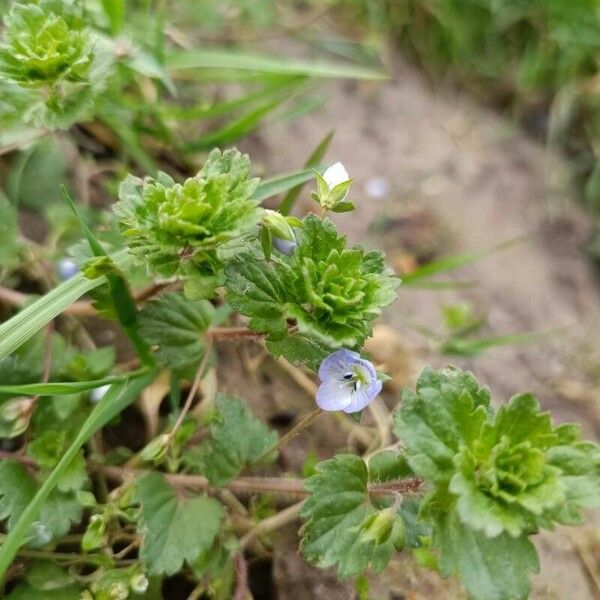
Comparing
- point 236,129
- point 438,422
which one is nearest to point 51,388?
point 438,422

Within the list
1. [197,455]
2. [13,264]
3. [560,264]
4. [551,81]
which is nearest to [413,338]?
[560,264]

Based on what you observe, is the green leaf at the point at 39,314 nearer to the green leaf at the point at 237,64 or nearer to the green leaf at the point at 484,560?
the green leaf at the point at 484,560

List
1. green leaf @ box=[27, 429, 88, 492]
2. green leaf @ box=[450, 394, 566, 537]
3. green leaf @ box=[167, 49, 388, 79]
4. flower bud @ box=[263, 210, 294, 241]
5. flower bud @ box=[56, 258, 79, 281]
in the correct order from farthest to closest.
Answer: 1. green leaf @ box=[167, 49, 388, 79]
2. flower bud @ box=[56, 258, 79, 281]
3. green leaf @ box=[27, 429, 88, 492]
4. flower bud @ box=[263, 210, 294, 241]
5. green leaf @ box=[450, 394, 566, 537]

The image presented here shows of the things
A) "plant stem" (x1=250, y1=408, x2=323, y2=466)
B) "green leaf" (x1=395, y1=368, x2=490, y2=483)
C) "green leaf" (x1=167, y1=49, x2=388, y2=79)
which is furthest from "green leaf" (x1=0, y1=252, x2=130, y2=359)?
"green leaf" (x1=167, y1=49, x2=388, y2=79)

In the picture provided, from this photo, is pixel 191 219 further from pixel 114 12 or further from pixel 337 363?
pixel 114 12

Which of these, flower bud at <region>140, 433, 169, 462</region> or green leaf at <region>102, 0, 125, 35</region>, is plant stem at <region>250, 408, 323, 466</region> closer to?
flower bud at <region>140, 433, 169, 462</region>

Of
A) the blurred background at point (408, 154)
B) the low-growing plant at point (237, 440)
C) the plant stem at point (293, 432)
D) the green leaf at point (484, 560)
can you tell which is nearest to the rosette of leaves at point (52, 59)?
the blurred background at point (408, 154)

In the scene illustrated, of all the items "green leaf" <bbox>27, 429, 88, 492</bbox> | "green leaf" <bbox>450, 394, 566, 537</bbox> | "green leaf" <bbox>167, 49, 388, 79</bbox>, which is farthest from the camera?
"green leaf" <bbox>167, 49, 388, 79</bbox>
